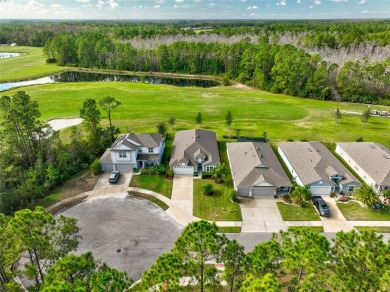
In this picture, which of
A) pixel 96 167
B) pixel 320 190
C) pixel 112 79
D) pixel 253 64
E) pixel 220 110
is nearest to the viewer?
pixel 320 190

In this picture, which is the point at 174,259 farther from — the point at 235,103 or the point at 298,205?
the point at 235,103

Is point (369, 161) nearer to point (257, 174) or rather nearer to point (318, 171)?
point (318, 171)

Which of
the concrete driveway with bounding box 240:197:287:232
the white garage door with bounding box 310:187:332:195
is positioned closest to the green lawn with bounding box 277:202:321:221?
the concrete driveway with bounding box 240:197:287:232

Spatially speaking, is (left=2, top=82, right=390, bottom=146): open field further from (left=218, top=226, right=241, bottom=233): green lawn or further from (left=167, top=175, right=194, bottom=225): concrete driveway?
(left=218, top=226, right=241, bottom=233): green lawn

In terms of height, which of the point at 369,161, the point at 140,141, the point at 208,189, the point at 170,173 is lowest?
the point at 170,173

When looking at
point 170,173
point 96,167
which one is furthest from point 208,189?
point 96,167

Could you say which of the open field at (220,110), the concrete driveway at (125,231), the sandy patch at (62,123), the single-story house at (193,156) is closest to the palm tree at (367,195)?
the single-story house at (193,156)

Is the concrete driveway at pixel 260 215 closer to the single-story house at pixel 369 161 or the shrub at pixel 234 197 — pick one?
the shrub at pixel 234 197
